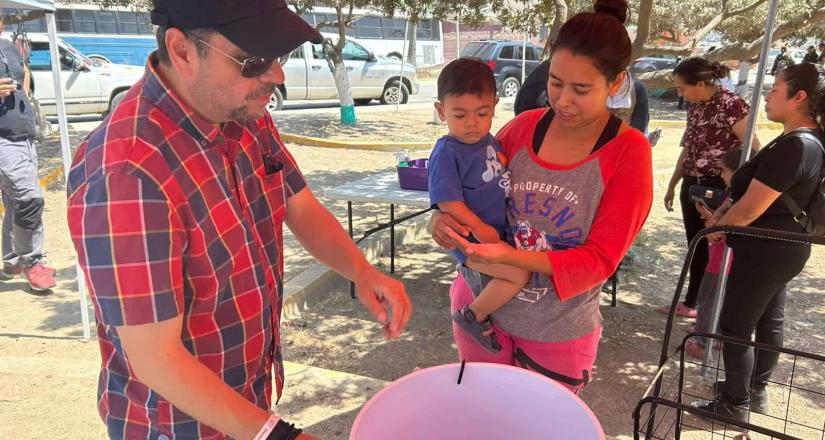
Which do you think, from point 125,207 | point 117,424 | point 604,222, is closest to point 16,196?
point 117,424

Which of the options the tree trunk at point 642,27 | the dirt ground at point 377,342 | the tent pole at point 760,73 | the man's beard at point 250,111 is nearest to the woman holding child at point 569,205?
the man's beard at point 250,111

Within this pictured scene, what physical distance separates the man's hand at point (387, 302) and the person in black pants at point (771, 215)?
191 cm

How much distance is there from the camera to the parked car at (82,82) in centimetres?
1169

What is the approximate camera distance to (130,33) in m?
18.8

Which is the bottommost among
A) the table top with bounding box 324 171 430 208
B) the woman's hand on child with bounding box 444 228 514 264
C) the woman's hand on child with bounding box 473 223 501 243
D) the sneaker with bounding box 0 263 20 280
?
the sneaker with bounding box 0 263 20 280

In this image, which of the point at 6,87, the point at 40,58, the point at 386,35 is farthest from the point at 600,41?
the point at 386,35

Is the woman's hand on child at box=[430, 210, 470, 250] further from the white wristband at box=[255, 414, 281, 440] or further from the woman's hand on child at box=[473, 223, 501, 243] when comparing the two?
the white wristband at box=[255, 414, 281, 440]

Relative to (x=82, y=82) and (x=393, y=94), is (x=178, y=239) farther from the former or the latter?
(x=393, y=94)

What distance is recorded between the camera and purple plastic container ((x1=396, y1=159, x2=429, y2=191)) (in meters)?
4.46

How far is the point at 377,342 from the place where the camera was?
3869mm

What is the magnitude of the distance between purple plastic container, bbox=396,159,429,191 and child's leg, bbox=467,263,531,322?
2.69m

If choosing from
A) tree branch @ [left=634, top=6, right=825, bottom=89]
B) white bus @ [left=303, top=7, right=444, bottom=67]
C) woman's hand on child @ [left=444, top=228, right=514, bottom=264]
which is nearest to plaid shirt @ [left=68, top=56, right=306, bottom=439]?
woman's hand on child @ [left=444, top=228, right=514, bottom=264]

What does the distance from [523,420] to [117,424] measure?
0.89 meters

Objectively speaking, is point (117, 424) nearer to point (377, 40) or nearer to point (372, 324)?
point (372, 324)
